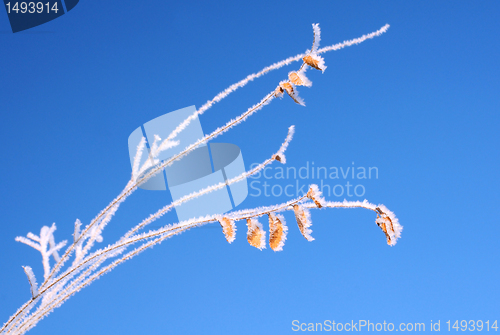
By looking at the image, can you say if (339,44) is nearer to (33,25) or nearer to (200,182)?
(200,182)

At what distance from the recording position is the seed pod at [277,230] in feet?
1.63

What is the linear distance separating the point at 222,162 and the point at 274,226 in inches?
21.7

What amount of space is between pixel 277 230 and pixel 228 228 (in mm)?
77

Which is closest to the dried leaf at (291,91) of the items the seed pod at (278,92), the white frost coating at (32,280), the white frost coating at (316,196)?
the seed pod at (278,92)

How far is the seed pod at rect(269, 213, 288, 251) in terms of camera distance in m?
0.50

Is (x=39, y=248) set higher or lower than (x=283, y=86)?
lower

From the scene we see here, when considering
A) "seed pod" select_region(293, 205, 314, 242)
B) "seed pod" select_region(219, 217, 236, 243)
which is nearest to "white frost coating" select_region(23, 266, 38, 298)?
"seed pod" select_region(219, 217, 236, 243)

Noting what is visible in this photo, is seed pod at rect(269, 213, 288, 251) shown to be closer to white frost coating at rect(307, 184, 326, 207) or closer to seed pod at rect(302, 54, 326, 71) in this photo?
white frost coating at rect(307, 184, 326, 207)

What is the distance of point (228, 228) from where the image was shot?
486 mm

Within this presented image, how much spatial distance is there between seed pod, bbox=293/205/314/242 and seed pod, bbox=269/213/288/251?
0.10 feet

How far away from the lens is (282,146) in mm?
656

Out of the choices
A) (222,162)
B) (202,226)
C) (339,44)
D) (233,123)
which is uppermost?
(222,162)

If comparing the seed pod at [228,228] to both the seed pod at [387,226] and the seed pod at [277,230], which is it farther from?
the seed pod at [387,226]

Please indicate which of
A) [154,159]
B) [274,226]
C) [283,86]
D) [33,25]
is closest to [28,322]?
[154,159]
